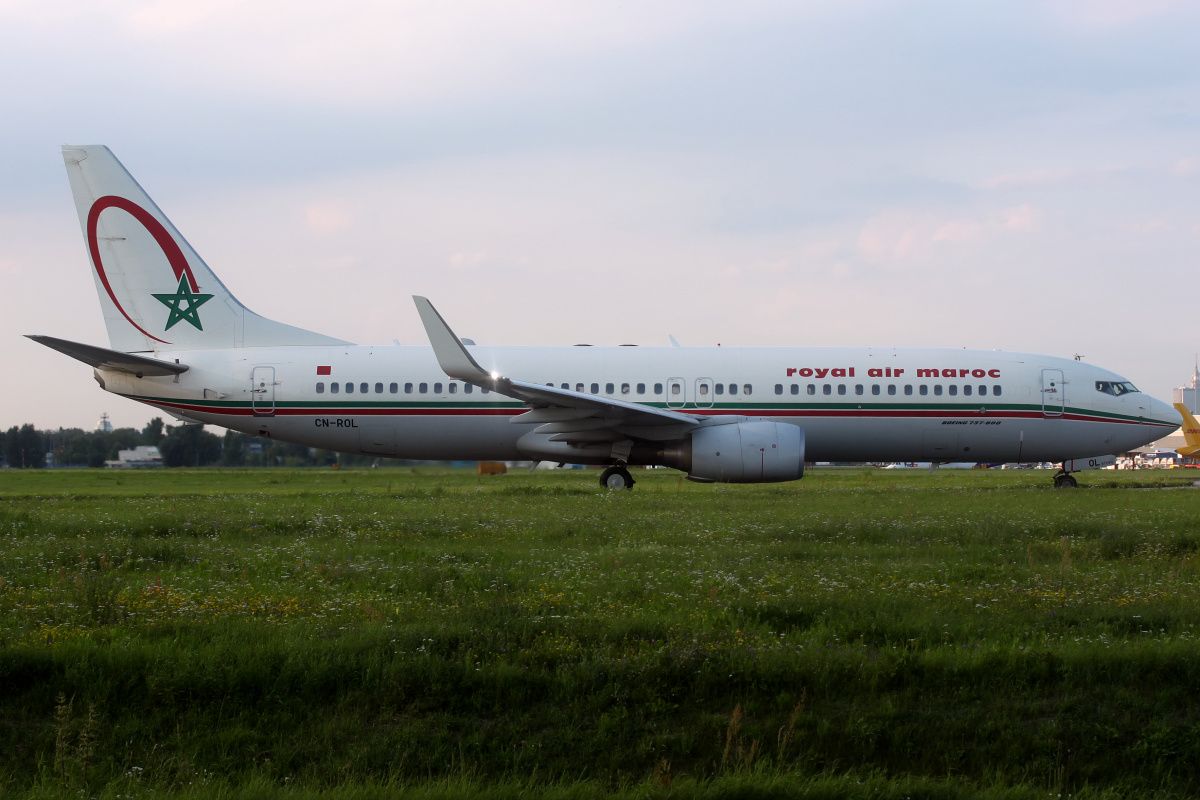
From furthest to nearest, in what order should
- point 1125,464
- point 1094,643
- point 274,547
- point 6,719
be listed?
point 1125,464
point 274,547
point 1094,643
point 6,719

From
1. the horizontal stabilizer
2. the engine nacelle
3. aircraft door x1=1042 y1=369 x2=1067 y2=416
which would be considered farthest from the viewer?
aircraft door x1=1042 y1=369 x2=1067 y2=416

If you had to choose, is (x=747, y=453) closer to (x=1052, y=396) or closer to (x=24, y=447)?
(x=1052, y=396)

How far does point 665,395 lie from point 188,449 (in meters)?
37.6

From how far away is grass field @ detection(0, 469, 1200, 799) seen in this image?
17.0 feet

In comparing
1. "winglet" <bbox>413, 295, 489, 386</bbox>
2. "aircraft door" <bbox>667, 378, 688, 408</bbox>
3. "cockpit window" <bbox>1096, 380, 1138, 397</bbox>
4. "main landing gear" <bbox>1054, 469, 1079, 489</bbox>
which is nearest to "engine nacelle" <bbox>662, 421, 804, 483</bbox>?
"aircraft door" <bbox>667, 378, 688, 408</bbox>

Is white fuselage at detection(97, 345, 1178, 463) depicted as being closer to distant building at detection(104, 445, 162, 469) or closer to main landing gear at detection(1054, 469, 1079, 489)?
main landing gear at detection(1054, 469, 1079, 489)

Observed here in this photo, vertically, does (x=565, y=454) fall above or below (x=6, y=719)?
above

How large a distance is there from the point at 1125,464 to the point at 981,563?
104238 mm

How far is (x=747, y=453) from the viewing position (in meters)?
21.5

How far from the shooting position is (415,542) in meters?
11.8

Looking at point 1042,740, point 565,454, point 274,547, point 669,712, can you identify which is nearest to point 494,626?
point 669,712

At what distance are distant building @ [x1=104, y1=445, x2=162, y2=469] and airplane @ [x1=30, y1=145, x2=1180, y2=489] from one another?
42.3m

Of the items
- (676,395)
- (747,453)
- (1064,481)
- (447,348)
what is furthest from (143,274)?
(1064,481)

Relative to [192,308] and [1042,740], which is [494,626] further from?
[192,308]
